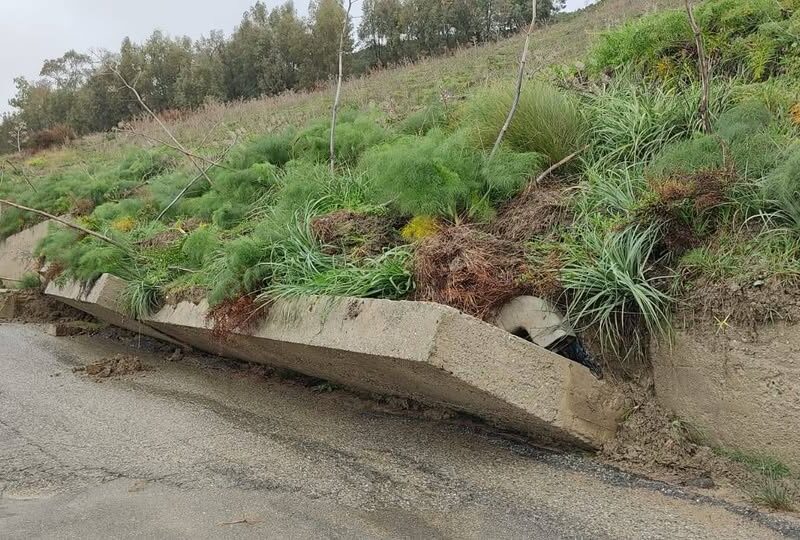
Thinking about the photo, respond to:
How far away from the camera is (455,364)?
11.1 feet

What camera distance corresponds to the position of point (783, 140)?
12.7 feet

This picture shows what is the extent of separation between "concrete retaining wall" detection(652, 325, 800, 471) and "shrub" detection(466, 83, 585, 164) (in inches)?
72.5

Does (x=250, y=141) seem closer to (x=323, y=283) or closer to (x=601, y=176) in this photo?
(x=323, y=283)

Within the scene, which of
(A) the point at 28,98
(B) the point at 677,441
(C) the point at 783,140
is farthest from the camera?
(A) the point at 28,98

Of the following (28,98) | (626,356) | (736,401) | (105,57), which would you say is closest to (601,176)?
(626,356)

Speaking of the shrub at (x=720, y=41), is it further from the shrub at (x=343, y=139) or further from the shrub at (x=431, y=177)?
the shrub at (x=343, y=139)

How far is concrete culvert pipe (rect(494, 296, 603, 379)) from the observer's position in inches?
147

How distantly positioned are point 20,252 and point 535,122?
30.5 feet

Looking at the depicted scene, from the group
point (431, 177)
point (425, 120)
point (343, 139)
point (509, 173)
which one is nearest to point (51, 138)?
point (343, 139)

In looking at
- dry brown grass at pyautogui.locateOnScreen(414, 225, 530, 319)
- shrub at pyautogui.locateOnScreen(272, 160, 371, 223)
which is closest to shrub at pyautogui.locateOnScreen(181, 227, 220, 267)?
shrub at pyautogui.locateOnScreen(272, 160, 371, 223)

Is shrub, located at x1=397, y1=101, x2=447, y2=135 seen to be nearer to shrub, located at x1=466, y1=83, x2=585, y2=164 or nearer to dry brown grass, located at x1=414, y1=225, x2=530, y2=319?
shrub, located at x1=466, y1=83, x2=585, y2=164

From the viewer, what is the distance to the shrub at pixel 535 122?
4.86m

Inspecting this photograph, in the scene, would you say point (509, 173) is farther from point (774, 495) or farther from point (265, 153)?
point (265, 153)

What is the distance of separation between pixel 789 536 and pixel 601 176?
238cm
